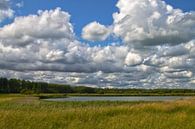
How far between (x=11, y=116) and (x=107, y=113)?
4.96m

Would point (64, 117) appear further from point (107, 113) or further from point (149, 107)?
point (149, 107)

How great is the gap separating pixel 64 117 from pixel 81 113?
1.00 meters

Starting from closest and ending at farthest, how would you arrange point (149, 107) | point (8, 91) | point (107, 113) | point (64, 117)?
point (64, 117) < point (107, 113) < point (149, 107) < point (8, 91)

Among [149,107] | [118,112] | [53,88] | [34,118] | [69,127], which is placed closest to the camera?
[69,127]

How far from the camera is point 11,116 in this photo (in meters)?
13.4

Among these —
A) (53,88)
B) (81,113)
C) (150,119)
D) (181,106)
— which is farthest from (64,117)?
(53,88)

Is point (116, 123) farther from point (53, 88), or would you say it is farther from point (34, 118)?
point (53, 88)

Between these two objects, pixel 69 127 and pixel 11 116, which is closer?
pixel 69 127

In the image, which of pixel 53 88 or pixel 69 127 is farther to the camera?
pixel 53 88

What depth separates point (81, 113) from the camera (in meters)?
15.6

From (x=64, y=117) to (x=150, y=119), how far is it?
335 cm

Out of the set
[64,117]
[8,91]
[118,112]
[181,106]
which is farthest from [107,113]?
[8,91]

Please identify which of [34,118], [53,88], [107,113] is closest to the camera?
[34,118]

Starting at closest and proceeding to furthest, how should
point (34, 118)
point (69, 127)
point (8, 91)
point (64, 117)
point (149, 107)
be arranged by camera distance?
point (69, 127) < point (34, 118) < point (64, 117) < point (149, 107) < point (8, 91)
